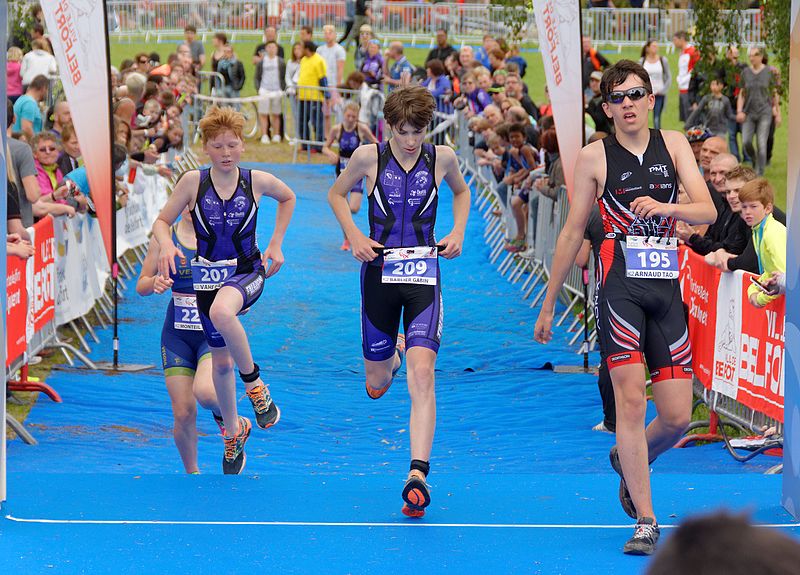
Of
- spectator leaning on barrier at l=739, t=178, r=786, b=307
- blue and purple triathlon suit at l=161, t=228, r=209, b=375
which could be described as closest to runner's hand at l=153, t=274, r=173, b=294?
blue and purple triathlon suit at l=161, t=228, r=209, b=375

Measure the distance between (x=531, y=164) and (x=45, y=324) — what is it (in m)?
6.24

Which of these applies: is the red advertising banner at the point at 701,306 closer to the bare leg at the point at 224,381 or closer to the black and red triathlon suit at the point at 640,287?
the bare leg at the point at 224,381

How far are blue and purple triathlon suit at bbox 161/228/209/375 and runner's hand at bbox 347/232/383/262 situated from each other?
119 cm

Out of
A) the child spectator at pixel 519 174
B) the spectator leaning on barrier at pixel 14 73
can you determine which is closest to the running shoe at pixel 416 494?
the child spectator at pixel 519 174

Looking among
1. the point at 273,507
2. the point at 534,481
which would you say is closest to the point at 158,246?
the point at 273,507

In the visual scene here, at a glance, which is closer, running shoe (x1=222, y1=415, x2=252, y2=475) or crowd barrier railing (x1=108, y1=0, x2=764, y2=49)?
running shoe (x1=222, y1=415, x2=252, y2=475)

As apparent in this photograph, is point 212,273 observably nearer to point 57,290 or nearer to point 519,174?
point 57,290

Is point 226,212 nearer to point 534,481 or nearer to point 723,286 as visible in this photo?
point 534,481

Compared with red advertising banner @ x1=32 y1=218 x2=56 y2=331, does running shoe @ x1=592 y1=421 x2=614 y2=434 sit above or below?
below

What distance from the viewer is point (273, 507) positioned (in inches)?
226

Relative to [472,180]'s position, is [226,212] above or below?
above

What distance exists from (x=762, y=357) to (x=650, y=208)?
3.19m

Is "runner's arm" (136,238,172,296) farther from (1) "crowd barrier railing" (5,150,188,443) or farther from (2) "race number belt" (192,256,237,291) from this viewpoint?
(1) "crowd barrier railing" (5,150,188,443)

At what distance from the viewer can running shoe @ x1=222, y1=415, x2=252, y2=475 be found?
7074 mm
